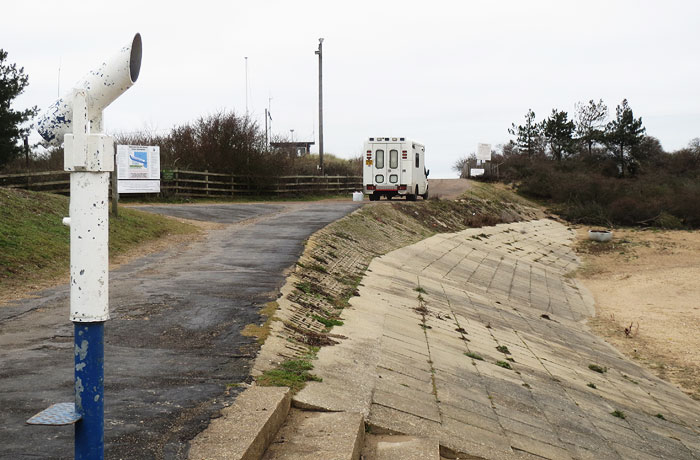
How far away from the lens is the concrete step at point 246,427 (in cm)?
471

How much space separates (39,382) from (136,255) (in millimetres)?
9704

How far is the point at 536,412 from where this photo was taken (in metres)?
8.54

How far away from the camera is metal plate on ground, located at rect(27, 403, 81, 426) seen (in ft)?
10.3

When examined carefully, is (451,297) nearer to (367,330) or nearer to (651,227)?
(367,330)

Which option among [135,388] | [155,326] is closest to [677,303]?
[155,326]

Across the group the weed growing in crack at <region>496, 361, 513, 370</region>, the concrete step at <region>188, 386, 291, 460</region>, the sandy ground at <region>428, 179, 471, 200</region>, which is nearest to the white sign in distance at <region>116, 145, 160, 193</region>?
the sandy ground at <region>428, 179, 471, 200</region>

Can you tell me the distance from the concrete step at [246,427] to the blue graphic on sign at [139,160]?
26.5m

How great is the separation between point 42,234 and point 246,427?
11194 millimetres

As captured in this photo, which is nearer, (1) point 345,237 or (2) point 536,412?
(2) point 536,412

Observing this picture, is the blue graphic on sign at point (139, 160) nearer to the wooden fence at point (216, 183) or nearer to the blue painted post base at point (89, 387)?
the wooden fence at point (216, 183)

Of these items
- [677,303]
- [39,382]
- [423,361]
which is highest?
[39,382]

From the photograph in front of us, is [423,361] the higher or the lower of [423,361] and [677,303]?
the higher

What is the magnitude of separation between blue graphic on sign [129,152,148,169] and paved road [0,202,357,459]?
1766 centimetres

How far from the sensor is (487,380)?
9.41 metres
